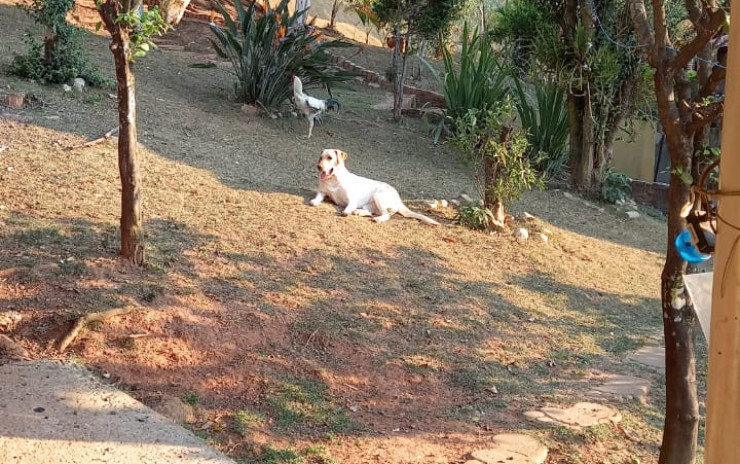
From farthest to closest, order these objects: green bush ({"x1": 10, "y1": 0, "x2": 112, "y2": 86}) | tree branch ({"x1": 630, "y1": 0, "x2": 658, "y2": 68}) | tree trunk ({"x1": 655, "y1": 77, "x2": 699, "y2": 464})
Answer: green bush ({"x1": 10, "y1": 0, "x2": 112, "y2": 86}) → tree branch ({"x1": 630, "y1": 0, "x2": 658, "y2": 68}) → tree trunk ({"x1": 655, "y1": 77, "x2": 699, "y2": 464})

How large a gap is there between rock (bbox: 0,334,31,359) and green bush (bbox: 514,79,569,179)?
7.80 m

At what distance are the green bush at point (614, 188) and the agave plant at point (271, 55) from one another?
3.58 metres

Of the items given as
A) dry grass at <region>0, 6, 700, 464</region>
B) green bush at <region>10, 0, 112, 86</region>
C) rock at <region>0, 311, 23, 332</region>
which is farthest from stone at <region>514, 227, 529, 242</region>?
green bush at <region>10, 0, 112, 86</region>

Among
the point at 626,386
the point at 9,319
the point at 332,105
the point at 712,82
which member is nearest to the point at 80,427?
the point at 9,319

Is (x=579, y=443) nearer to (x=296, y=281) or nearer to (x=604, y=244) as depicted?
(x=296, y=281)

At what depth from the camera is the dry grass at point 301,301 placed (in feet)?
14.6

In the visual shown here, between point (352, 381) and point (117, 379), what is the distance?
4.14 feet

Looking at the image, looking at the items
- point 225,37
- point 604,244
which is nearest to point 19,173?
point 225,37

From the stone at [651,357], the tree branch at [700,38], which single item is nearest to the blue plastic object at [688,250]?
the tree branch at [700,38]

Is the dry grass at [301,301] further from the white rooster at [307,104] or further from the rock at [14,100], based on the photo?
the white rooster at [307,104]

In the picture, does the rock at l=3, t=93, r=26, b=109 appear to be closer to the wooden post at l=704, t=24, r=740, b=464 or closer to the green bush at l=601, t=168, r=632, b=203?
the green bush at l=601, t=168, r=632, b=203

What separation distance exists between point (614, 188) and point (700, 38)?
299 inches

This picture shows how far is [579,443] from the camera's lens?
15.0 feet

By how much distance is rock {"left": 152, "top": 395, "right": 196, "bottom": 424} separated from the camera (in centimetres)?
404
